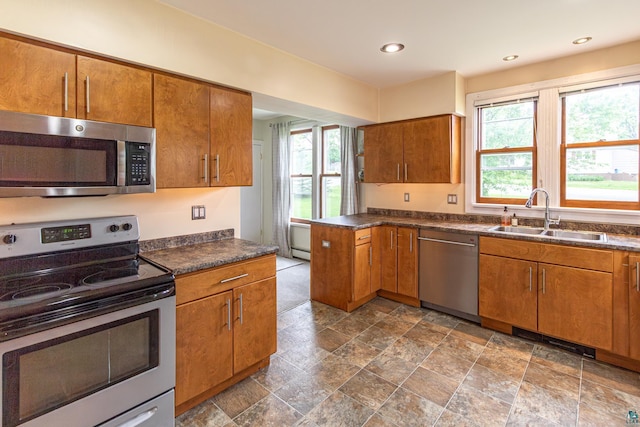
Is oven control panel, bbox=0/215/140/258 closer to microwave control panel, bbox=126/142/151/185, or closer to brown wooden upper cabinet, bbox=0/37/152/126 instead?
microwave control panel, bbox=126/142/151/185

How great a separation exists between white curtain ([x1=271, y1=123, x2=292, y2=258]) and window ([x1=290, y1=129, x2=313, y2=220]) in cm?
18

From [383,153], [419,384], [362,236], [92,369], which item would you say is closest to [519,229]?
[362,236]

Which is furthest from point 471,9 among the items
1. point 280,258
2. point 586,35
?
point 280,258

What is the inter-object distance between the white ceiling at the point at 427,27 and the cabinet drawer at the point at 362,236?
5.52 ft

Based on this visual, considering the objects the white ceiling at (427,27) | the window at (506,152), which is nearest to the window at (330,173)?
the white ceiling at (427,27)

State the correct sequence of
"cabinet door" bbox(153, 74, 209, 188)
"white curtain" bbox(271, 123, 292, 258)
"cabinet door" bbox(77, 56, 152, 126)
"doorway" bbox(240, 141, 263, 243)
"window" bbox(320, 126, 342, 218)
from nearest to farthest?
"cabinet door" bbox(77, 56, 152, 126) → "cabinet door" bbox(153, 74, 209, 188) → "window" bbox(320, 126, 342, 218) → "white curtain" bbox(271, 123, 292, 258) → "doorway" bbox(240, 141, 263, 243)

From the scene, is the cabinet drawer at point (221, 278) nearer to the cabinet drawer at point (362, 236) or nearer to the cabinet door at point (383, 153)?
the cabinet drawer at point (362, 236)

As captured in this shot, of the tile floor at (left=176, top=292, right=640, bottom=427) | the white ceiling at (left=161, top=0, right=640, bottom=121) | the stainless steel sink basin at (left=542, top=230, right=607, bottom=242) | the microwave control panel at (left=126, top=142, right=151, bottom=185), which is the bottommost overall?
the tile floor at (left=176, top=292, right=640, bottom=427)

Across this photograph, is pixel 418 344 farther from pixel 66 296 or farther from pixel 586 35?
pixel 586 35

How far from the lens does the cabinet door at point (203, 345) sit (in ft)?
6.05

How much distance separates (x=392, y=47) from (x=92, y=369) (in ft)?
9.90

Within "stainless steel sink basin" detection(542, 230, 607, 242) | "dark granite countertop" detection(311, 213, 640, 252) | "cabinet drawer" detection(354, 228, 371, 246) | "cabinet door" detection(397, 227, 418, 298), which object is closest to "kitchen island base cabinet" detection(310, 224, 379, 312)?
"cabinet drawer" detection(354, 228, 371, 246)

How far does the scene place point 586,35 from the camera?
100 inches

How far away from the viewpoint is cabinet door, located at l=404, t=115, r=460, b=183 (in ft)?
11.2
